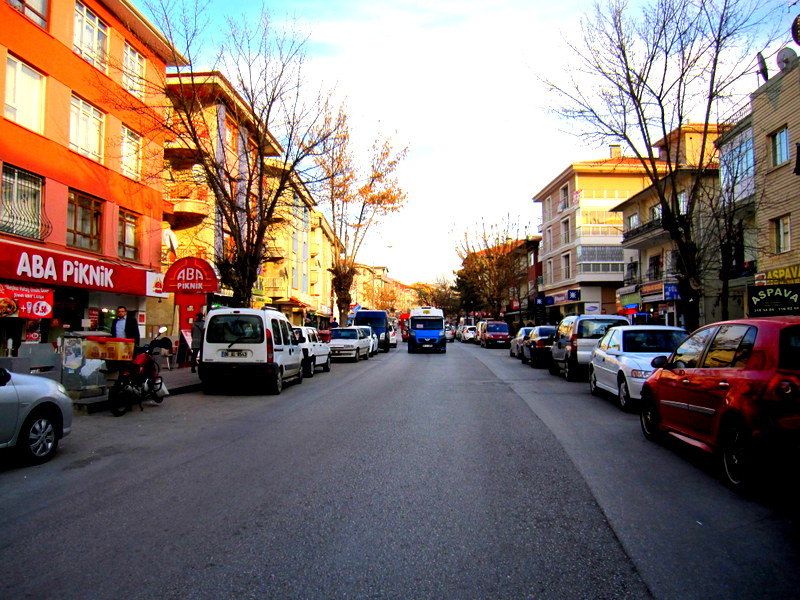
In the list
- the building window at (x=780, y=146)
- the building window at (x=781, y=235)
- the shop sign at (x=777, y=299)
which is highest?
the building window at (x=780, y=146)

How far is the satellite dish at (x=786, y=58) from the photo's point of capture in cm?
1809

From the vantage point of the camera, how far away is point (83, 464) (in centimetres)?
683

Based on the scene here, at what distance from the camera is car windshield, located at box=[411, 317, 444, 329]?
116ft

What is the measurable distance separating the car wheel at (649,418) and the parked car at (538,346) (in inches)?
485

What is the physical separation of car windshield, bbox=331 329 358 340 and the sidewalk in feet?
27.0

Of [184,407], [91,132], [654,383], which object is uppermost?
[91,132]

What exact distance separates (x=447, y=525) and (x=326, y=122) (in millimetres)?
17544

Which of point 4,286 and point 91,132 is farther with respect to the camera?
point 91,132

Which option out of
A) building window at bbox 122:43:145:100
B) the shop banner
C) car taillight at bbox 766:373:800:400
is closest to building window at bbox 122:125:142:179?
building window at bbox 122:43:145:100

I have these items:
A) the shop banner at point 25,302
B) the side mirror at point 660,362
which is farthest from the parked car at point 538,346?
the shop banner at point 25,302

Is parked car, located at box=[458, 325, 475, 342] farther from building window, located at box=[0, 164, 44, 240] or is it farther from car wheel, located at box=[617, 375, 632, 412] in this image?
car wheel, located at box=[617, 375, 632, 412]

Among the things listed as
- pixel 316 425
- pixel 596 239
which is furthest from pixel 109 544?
pixel 596 239

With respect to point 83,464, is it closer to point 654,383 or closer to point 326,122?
point 654,383

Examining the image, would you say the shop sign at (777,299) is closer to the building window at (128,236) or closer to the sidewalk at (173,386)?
the sidewalk at (173,386)
